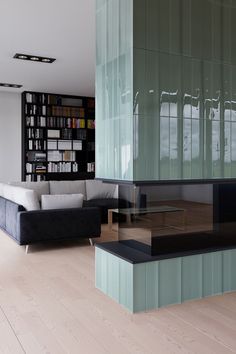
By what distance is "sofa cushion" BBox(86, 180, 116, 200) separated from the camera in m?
7.12

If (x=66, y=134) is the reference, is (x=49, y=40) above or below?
above

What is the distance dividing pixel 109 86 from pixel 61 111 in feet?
22.0

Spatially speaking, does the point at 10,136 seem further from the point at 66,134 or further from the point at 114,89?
the point at 114,89

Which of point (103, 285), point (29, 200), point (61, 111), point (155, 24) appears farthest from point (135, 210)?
point (61, 111)

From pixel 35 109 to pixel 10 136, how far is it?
0.94 metres

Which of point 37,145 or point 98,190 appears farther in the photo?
point 37,145

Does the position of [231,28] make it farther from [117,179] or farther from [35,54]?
[35,54]

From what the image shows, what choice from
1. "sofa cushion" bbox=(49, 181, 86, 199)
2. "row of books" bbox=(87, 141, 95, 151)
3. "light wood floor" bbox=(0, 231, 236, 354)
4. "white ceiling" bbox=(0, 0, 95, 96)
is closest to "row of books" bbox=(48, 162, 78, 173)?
"row of books" bbox=(87, 141, 95, 151)

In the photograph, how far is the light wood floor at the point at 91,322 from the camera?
2.26 m

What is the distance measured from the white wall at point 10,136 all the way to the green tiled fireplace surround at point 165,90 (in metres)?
6.62

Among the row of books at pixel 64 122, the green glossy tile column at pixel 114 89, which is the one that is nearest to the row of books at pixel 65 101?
the row of books at pixel 64 122

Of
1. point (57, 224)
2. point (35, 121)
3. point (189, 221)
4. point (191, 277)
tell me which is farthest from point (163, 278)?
point (35, 121)

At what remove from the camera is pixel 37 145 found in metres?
9.42

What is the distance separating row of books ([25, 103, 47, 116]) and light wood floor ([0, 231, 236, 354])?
6.24m
